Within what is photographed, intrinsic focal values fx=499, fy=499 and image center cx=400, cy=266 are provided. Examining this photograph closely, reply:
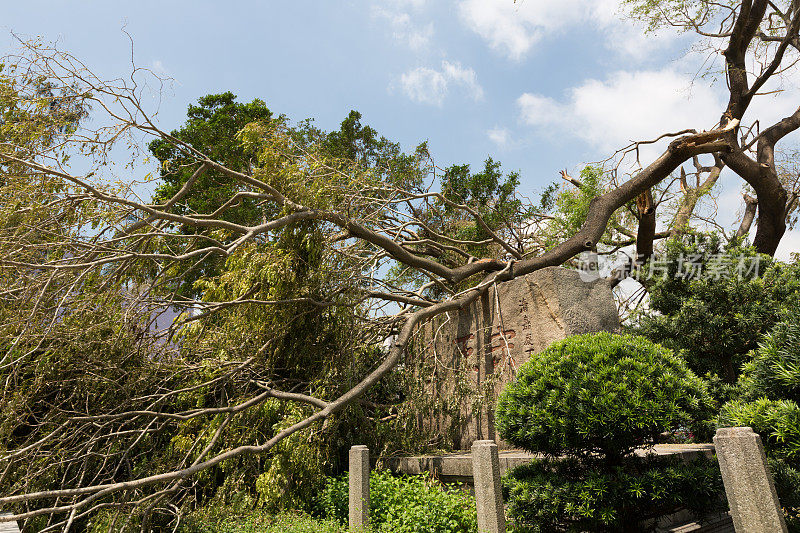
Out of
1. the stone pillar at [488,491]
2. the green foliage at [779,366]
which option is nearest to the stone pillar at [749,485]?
the green foliage at [779,366]

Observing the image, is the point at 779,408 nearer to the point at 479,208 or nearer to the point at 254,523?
the point at 254,523

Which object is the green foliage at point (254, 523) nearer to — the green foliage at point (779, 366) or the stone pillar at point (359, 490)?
the stone pillar at point (359, 490)

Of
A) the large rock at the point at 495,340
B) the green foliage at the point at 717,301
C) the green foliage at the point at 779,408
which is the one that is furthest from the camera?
the large rock at the point at 495,340

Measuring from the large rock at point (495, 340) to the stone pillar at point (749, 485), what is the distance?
10.7 ft

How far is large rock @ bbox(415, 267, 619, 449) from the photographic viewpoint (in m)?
6.50

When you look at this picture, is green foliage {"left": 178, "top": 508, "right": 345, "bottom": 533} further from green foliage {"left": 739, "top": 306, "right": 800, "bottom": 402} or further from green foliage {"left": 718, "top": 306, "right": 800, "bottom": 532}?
green foliage {"left": 739, "top": 306, "right": 800, "bottom": 402}

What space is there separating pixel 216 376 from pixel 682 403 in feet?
16.8

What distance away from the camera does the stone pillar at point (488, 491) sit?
3867 mm

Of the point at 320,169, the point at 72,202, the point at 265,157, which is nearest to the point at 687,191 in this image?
the point at 320,169

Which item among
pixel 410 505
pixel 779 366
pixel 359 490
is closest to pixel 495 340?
pixel 410 505

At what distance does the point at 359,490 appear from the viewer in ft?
15.5

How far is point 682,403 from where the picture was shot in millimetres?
3914

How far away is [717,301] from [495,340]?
2854 mm

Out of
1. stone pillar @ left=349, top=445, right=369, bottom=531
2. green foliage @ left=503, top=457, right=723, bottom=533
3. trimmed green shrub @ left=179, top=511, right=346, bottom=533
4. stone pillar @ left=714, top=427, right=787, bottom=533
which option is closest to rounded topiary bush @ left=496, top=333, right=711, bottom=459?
green foliage @ left=503, top=457, right=723, bottom=533
